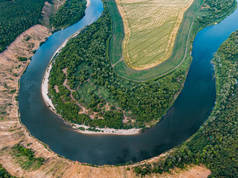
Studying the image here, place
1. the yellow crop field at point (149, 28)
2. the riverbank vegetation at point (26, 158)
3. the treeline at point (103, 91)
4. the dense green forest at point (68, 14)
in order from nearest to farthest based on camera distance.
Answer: the riverbank vegetation at point (26, 158) → the treeline at point (103, 91) → the yellow crop field at point (149, 28) → the dense green forest at point (68, 14)

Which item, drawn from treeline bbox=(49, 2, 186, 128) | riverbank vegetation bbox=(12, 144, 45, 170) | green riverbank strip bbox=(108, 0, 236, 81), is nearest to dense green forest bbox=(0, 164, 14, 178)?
riverbank vegetation bbox=(12, 144, 45, 170)

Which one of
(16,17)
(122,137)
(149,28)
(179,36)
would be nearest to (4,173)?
(122,137)

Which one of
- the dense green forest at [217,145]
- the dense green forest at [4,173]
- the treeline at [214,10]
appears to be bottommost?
the dense green forest at [4,173]

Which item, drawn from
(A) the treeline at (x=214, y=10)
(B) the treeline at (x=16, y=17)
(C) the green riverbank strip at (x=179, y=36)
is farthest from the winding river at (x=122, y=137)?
(A) the treeline at (x=214, y=10)

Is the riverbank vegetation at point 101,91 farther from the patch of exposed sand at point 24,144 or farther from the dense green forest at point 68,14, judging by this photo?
the dense green forest at point 68,14

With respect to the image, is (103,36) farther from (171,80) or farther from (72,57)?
(171,80)

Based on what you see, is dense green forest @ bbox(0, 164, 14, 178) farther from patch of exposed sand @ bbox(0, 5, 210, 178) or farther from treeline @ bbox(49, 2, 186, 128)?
treeline @ bbox(49, 2, 186, 128)

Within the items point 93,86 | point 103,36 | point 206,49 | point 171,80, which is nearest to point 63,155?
point 93,86
